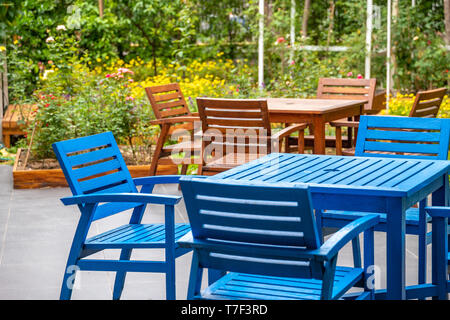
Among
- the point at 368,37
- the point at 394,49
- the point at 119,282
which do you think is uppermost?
the point at 368,37

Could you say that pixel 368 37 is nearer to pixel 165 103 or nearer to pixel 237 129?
pixel 165 103

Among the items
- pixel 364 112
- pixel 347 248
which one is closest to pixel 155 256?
pixel 347 248

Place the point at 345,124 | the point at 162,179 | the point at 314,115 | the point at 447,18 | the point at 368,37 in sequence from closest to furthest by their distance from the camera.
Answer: the point at 162,179
the point at 314,115
the point at 345,124
the point at 368,37
the point at 447,18

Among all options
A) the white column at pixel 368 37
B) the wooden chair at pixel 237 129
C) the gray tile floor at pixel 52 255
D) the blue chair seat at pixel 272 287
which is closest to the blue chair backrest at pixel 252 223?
the blue chair seat at pixel 272 287

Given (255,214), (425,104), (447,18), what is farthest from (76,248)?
(447,18)

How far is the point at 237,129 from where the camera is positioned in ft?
16.8

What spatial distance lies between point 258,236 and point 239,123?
278 centimetres

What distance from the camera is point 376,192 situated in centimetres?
269

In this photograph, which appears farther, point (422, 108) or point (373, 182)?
point (422, 108)

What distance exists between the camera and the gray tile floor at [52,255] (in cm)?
367

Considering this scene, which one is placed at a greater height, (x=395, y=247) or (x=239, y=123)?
(x=239, y=123)

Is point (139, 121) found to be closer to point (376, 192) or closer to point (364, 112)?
point (364, 112)

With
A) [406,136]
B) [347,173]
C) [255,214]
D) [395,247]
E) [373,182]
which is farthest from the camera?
[406,136]

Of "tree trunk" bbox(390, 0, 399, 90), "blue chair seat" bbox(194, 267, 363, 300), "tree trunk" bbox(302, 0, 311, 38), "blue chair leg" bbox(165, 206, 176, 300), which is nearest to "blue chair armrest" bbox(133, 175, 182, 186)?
"blue chair leg" bbox(165, 206, 176, 300)
